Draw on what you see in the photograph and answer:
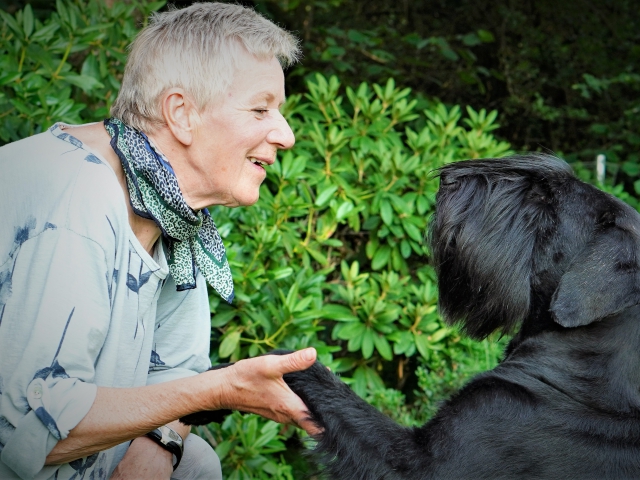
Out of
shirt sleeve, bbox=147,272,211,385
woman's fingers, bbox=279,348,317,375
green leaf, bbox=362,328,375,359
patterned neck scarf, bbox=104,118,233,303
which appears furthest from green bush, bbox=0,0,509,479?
woman's fingers, bbox=279,348,317,375

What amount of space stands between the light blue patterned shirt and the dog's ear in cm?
118

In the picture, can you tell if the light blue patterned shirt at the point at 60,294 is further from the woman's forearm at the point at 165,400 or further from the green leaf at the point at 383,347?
the green leaf at the point at 383,347

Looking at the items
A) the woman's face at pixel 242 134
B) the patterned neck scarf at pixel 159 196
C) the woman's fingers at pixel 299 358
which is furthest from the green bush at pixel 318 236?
the woman's fingers at pixel 299 358

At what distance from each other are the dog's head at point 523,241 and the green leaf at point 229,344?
1116mm

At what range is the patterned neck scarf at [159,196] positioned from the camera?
213 cm

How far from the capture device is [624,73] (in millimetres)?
7098

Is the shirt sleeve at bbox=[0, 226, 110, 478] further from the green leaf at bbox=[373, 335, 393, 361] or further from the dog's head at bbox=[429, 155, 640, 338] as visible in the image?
the green leaf at bbox=[373, 335, 393, 361]

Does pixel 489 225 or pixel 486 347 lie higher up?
pixel 489 225

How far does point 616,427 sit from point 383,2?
6328 mm

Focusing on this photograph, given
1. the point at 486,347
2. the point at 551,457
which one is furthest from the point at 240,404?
the point at 486,347

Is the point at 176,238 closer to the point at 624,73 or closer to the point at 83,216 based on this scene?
the point at 83,216

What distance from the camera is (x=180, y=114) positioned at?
2215 millimetres

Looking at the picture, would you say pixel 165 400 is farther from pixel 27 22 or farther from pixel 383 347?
pixel 27 22

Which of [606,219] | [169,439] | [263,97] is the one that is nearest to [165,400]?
[169,439]
